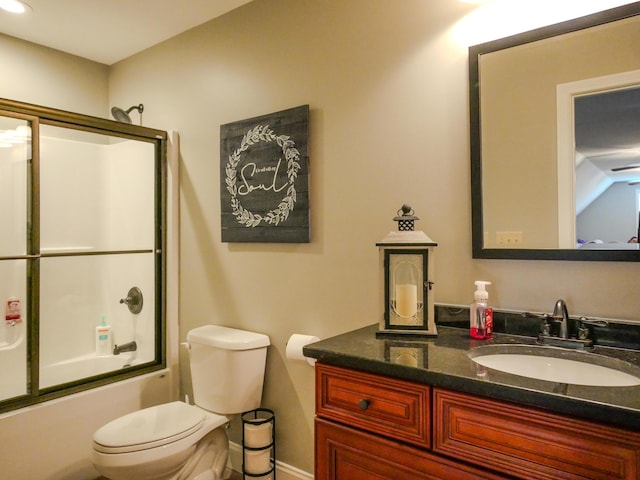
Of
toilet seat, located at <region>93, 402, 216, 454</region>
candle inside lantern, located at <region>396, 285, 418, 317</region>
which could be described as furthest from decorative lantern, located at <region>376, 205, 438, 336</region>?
toilet seat, located at <region>93, 402, 216, 454</region>

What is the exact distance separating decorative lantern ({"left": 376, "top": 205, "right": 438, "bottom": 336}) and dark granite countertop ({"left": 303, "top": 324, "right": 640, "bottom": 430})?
0.21 feet

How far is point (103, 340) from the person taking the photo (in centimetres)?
266

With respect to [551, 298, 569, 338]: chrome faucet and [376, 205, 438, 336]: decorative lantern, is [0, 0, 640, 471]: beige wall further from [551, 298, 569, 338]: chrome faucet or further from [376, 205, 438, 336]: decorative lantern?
[376, 205, 438, 336]: decorative lantern

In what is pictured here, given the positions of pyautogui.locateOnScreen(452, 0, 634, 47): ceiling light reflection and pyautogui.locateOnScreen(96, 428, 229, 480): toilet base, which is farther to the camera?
pyautogui.locateOnScreen(96, 428, 229, 480): toilet base

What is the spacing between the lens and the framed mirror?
130 centimetres

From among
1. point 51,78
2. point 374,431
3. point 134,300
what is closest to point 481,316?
point 374,431

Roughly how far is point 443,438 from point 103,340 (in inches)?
89.8

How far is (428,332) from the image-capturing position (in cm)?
144

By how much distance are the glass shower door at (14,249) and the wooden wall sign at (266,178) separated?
0.95 m

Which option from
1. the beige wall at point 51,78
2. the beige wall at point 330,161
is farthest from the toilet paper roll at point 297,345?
the beige wall at point 51,78

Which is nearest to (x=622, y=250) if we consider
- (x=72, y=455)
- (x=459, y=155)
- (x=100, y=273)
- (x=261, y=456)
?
(x=459, y=155)

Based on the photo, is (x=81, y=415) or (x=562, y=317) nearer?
(x=562, y=317)

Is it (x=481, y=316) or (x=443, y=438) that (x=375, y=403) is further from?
(x=481, y=316)

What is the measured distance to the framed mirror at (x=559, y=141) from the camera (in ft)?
4.28
